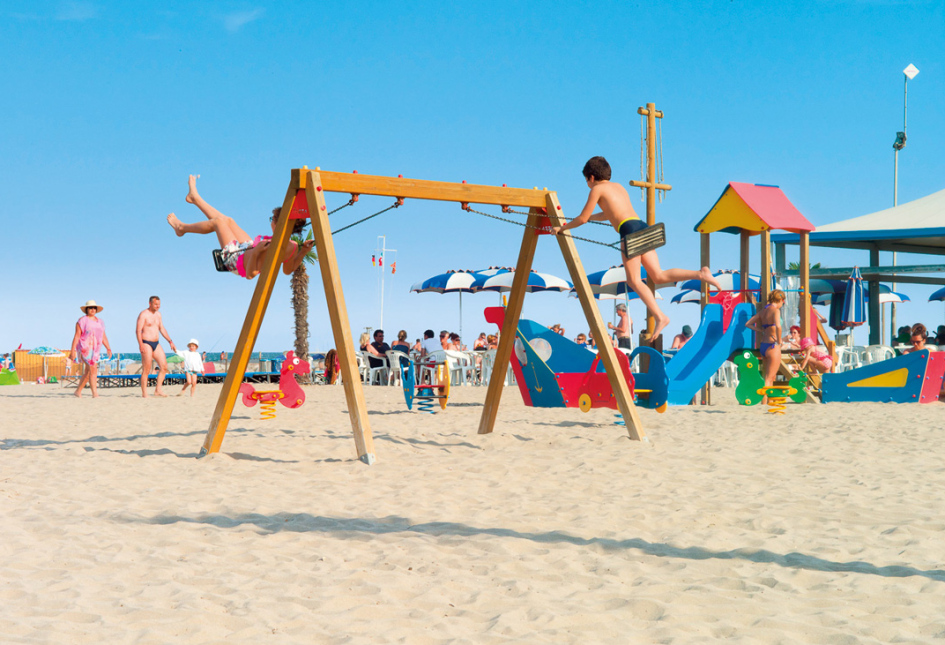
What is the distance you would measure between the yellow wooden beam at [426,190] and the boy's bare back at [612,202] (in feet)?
1.98

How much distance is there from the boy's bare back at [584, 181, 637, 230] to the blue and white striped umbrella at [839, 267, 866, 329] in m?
10.9

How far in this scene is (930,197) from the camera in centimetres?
1895

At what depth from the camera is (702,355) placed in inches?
395

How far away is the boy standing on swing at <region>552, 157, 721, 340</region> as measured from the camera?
6355mm

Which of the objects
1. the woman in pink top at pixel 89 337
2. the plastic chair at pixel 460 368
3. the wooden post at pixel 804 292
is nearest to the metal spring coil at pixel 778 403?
the wooden post at pixel 804 292

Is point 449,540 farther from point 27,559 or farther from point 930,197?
point 930,197

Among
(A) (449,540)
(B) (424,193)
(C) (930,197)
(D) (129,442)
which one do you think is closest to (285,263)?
(B) (424,193)

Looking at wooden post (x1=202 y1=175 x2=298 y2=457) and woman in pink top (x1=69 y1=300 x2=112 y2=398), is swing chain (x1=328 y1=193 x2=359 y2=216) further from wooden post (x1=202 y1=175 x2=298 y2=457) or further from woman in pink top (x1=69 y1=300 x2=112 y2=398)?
woman in pink top (x1=69 y1=300 x2=112 y2=398)

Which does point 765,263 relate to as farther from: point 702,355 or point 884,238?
Answer: point 884,238

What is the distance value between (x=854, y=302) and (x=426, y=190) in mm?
12225

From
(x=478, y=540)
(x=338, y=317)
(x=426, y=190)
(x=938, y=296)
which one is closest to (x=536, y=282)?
(x=426, y=190)

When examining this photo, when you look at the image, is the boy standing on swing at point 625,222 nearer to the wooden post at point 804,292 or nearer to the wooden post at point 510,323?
the wooden post at point 510,323

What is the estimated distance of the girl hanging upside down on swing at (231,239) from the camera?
6555mm

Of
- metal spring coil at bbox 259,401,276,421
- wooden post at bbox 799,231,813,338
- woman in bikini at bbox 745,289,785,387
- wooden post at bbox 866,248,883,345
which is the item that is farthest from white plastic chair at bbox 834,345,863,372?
metal spring coil at bbox 259,401,276,421
